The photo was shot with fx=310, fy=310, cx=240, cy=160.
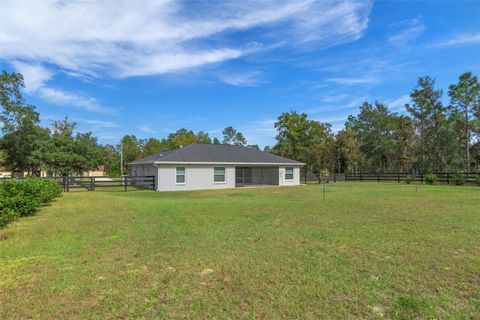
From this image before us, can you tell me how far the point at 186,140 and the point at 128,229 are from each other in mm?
47495

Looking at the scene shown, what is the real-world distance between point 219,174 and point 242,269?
20657mm

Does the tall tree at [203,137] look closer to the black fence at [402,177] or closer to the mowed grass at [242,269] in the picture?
the black fence at [402,177]

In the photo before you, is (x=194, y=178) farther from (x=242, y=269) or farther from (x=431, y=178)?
(x=431, y=178)

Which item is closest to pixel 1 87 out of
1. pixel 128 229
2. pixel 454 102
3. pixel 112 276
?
pixel 128 229

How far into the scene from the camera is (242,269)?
4289 mm

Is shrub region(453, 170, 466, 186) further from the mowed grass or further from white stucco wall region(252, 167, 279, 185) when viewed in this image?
the mowed grass

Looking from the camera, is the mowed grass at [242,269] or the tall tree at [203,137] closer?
the mowed grass at [242,269]

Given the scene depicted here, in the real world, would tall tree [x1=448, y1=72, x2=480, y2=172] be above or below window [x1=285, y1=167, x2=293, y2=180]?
above

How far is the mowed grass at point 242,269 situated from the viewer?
320cm

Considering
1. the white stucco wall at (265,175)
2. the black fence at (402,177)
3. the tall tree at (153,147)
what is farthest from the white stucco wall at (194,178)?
the tall tree at (153,147)

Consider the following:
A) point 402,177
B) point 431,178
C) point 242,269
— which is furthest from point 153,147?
point 242,269

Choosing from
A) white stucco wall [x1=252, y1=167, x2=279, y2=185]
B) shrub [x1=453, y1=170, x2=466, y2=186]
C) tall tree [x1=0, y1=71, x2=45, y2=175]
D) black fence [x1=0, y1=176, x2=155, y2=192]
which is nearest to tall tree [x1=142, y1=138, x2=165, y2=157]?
tall tree [x1=0, y1=71, x2=45, y2=175]

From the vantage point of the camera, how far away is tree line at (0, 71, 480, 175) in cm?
3047

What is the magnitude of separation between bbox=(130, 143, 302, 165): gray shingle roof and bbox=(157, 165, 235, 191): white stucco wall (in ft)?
1.98
